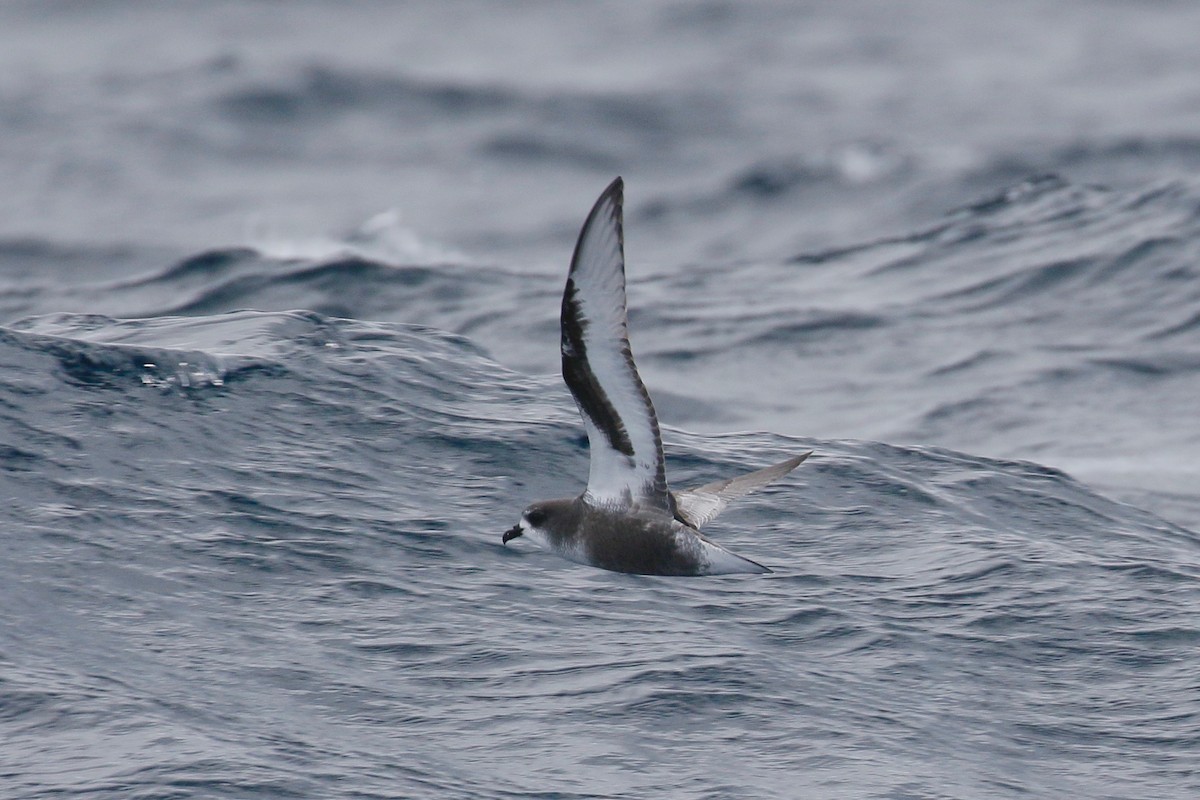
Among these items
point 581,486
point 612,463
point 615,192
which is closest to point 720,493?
point 612,463

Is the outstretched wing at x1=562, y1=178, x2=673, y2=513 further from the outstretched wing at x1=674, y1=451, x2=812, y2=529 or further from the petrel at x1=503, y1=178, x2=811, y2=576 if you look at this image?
the outstretched wing at x1=674, y1=451, x2=812, y2=529

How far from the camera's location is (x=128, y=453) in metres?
12.5

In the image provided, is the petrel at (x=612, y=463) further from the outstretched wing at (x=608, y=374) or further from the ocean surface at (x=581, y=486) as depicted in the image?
the ocean surface at (x=581, y=486)

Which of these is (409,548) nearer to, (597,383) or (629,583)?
(629,583)

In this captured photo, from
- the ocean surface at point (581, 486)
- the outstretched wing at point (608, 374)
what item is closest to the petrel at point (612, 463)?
the outstretched wing at point (608, 374)

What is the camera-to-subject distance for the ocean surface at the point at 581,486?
9.27m

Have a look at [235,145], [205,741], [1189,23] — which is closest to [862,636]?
[205,741]

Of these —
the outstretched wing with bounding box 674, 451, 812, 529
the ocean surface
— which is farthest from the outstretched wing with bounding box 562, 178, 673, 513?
the ocean surface

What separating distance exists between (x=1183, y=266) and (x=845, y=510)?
11.3 m

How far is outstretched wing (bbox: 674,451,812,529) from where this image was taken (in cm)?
1115

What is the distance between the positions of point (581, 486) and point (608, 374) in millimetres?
3589

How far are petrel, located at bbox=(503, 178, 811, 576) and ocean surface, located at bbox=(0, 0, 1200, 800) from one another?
1.80 ft

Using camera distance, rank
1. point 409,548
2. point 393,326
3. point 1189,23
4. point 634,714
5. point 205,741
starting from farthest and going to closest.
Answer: point 1189,23 < point 393,326 < point 409,548 < point 634,714 < point 205,741

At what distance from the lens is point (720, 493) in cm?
1148
